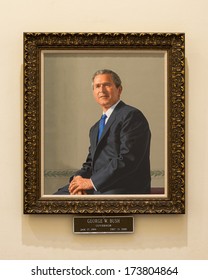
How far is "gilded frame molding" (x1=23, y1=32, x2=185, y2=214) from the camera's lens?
1.42 metres

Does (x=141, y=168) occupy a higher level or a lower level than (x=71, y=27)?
lower

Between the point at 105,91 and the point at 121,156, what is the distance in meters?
0.24

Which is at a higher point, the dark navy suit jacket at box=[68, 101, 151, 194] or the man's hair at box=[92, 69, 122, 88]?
the man's hair at box=[92, 69, 122, 88]

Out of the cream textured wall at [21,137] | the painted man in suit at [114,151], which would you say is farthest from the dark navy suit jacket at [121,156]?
the cream textured wall at [21,137]

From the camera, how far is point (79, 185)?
1.44 m

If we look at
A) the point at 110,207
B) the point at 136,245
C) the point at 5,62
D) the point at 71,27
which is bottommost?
the point at 136,245

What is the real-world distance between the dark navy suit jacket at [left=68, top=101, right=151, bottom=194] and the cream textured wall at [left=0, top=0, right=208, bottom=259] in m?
0.14

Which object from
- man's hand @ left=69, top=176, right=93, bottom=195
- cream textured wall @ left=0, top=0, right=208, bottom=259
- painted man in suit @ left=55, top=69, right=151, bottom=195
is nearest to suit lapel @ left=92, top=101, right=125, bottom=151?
painted man in suit @ left=55, top=69, right=151, bottom=195

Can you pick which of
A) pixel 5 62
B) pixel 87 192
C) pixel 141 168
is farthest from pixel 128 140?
→ pixel 5 62

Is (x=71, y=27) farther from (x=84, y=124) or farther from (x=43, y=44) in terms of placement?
(x=84, y=124)

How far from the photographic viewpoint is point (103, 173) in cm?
143

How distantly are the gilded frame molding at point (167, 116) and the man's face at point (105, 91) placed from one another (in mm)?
108

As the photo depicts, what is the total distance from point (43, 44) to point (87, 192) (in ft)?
1.77

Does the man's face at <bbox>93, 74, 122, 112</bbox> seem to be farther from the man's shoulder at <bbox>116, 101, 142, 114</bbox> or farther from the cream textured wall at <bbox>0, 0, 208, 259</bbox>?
the cream textured wall at <bbox>0, 0, 208, 259</bbox>
